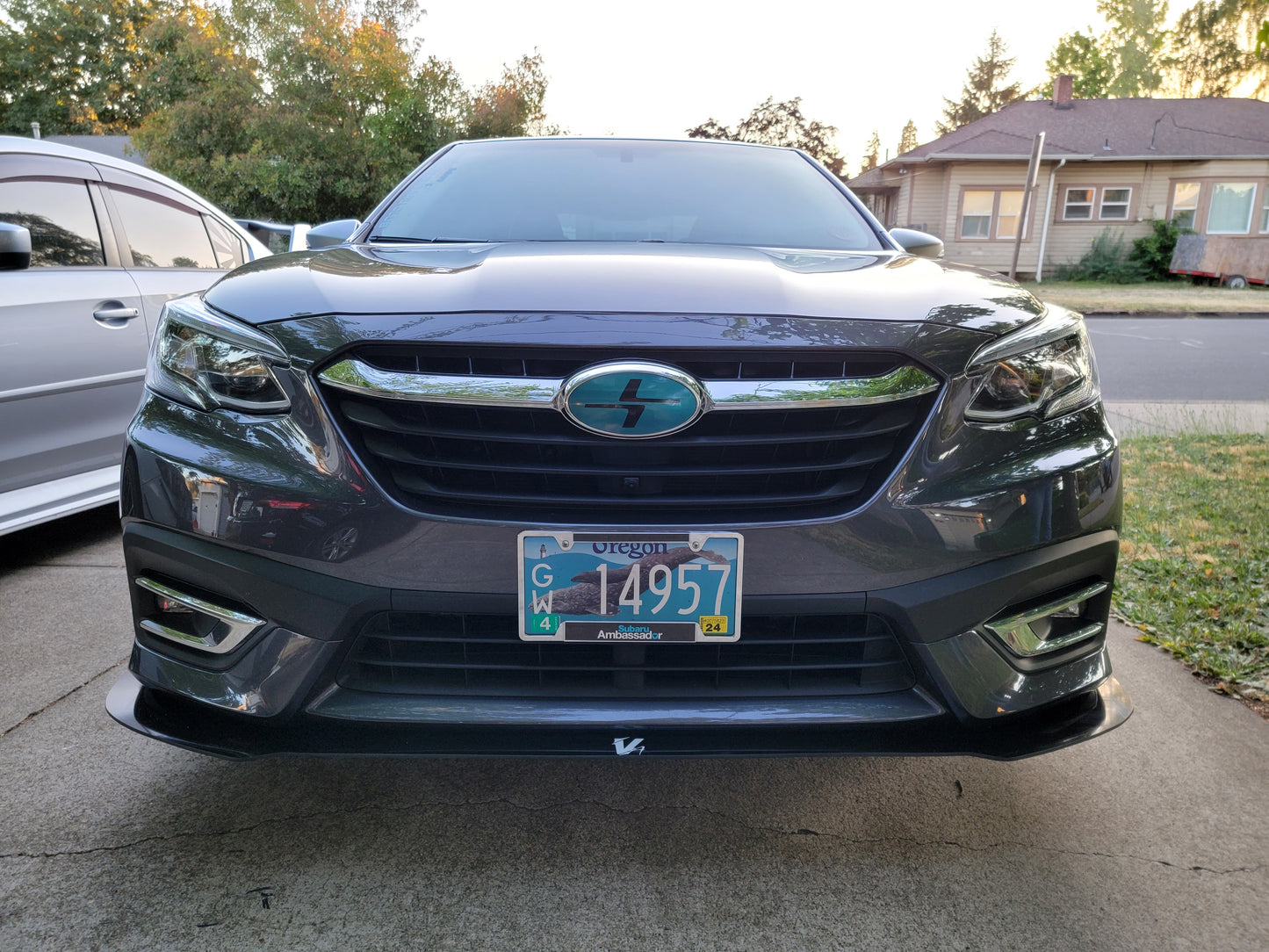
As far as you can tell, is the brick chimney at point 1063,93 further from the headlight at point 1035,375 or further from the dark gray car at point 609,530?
the dark gray car at point 609,530

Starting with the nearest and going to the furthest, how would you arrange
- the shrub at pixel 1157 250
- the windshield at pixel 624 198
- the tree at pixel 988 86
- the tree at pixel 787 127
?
1. the windshield at pixel 624 198
2. the shrub at pixel 1157 250
3. the tree at pixel 787 127
4. the tree at pixel 988 86

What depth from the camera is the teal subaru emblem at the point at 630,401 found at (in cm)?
165

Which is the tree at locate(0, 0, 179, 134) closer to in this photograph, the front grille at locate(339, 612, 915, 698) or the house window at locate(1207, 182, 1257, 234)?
the house window at locate(1207, 182, 1257, 234)

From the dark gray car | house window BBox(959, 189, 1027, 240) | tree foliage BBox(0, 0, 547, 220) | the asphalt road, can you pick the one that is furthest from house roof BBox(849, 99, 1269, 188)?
the dark gray car

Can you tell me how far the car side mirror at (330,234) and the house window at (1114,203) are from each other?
99.4ft

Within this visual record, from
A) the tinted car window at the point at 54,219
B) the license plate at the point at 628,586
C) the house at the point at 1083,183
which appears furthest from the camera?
the house at the point at 1083,183

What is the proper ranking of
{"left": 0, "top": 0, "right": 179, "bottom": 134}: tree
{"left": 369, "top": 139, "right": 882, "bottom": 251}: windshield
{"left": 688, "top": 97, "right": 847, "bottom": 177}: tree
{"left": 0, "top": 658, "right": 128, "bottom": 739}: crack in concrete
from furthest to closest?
{"left": 0, "top": 0, "right": 179, "bottom": 134}: tree → {"left": 688, "top": 97, "right": 847, "bottom": 177}: tree → {"left": 369, "top": 139, "right": 882, "bottom": 251}: windshield → {"left": 0, "top": 658, "right": 128, "bottom": 739}: crack in concrete

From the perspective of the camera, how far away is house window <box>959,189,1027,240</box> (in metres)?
27.8

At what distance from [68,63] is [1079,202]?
143 feet

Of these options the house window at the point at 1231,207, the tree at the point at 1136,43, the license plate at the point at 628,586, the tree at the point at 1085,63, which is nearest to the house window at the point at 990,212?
the house window at the point at 1231,207

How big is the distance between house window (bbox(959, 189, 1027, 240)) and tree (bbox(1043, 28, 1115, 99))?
3336 centimetres

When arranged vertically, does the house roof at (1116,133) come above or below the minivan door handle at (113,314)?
above

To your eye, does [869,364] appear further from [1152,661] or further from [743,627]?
[1152,661]

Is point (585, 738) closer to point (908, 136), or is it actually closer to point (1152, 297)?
point (1152, 297)
